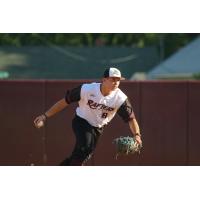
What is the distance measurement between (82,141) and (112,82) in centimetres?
89

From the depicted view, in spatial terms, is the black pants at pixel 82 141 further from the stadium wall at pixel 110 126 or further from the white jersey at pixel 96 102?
the stadium wall at pixel 110 126

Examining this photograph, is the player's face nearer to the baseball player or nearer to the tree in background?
the baseball player

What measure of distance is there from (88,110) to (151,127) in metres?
4.35

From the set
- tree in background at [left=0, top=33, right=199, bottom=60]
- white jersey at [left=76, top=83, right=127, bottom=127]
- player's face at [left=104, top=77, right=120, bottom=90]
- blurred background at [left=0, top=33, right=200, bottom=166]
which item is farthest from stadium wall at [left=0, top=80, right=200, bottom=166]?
tree in background at [left=0, top=33, right=199, bottom=60]

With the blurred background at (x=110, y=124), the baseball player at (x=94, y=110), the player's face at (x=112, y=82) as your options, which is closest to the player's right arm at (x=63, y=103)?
the baseball player at (x=94, y=110)

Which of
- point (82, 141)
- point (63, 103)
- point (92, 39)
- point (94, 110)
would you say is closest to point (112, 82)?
point (94, 110)

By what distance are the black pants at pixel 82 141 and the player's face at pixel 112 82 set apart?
0.61 meters

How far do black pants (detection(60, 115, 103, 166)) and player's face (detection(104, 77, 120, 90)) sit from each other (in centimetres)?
61

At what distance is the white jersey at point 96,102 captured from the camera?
10.5 m

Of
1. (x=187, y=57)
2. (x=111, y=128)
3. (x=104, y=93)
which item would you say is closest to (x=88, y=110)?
(x=104, y=93)

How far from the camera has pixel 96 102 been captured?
414 inches

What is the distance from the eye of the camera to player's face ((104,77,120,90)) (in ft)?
33.0

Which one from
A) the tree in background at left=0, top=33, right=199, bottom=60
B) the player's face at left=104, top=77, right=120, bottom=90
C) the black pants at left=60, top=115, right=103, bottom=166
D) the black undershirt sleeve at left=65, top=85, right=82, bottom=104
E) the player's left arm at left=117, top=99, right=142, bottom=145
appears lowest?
the black pants at left=60, top=115, right=103, bottom=166

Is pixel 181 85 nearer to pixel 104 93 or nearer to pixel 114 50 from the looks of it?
pixel 104 93
